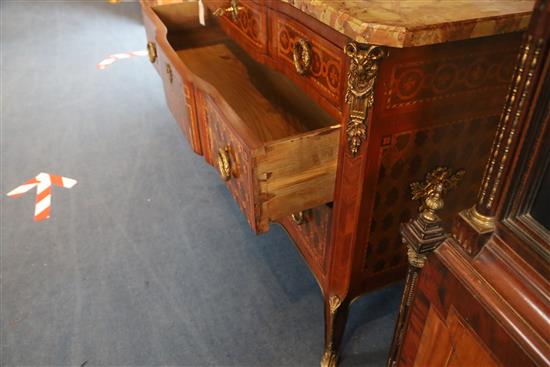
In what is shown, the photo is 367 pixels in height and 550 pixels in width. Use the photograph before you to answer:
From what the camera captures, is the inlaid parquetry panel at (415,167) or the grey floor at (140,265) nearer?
the inlaid parquetry panel at (415,167)

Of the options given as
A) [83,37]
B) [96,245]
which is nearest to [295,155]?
[96,245]

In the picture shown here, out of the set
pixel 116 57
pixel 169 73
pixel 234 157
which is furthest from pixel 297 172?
pixel 116 57

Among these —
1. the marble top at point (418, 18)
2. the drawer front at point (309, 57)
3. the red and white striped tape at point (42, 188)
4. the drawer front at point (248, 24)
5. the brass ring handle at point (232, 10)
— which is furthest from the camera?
the red and white striped tape at point (42, 188)

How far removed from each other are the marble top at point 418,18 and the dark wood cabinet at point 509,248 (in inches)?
7.9

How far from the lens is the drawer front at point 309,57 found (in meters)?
0.72

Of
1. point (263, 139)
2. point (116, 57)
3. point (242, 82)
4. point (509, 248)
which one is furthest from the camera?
point (116, 57)

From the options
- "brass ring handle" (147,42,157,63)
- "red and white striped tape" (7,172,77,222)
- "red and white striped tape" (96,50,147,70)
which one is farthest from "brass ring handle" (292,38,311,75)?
"red and white striped tape" (96,50,147,70)

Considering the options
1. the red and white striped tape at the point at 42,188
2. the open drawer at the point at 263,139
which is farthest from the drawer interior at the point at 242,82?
the red and white striped tape at the point at 42,188

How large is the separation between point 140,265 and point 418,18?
3.54ft

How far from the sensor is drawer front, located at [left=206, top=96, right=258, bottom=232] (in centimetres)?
76

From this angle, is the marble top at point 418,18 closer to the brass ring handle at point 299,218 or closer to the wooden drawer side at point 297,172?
the wooden drawer side at point 297,172

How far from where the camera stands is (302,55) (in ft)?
2.62

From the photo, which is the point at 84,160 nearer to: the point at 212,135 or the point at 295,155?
the point at 212,135

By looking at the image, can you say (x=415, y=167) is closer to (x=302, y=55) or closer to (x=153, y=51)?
(x=302, y=55)
